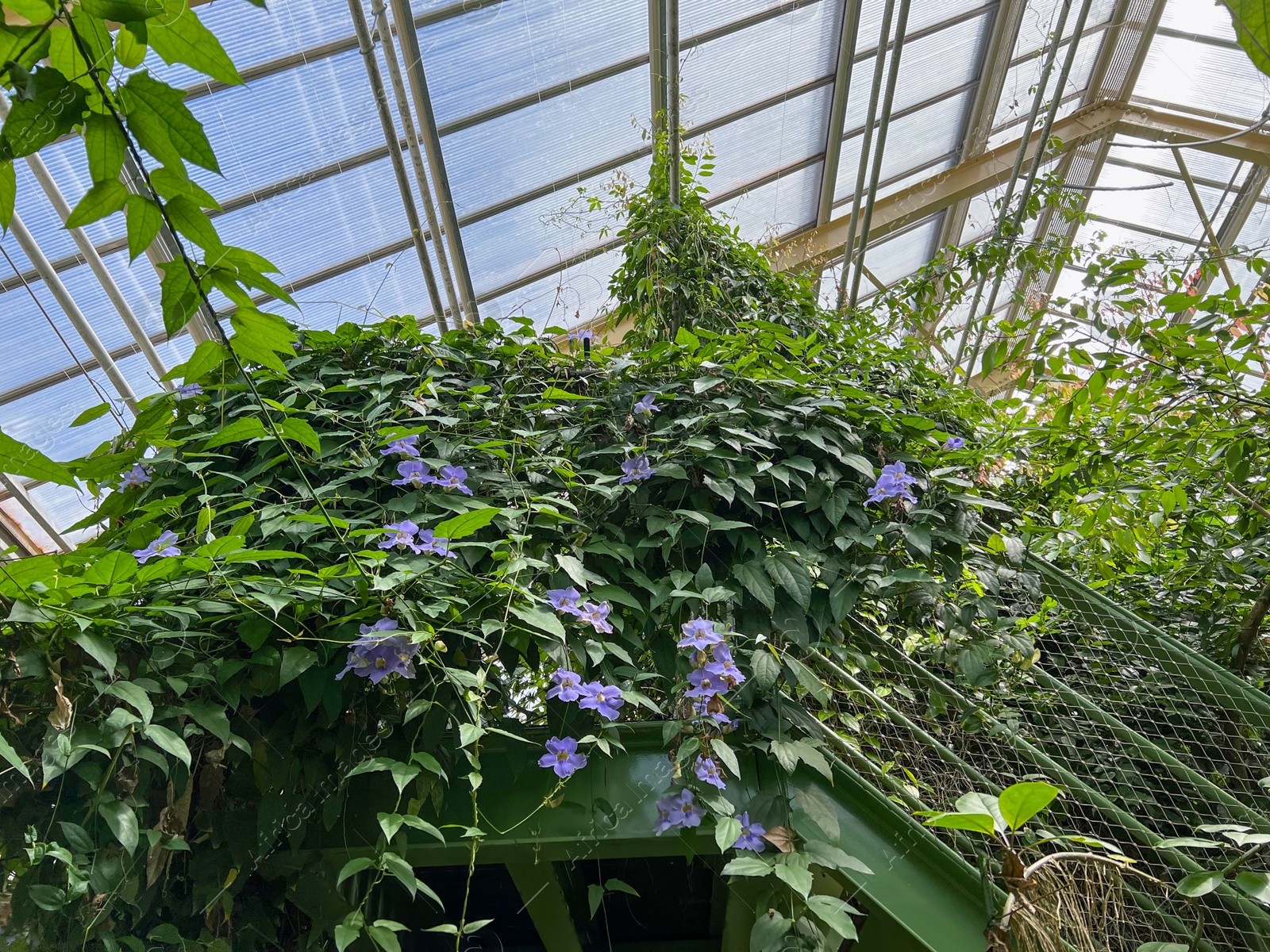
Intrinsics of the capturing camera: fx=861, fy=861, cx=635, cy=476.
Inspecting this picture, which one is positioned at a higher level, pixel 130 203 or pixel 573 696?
pixel 130 203

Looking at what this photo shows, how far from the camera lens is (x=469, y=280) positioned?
425cm

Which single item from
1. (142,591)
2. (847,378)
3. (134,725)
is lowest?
(134,725)

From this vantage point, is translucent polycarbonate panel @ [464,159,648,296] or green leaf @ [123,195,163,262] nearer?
green leaf @ [123,195,163,262]

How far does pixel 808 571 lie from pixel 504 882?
897 millimetres

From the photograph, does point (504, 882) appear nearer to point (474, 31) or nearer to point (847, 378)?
point (847, 378)

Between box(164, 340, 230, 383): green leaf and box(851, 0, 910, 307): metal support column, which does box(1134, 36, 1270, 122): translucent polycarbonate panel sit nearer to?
box(851, 0, 910, 307): metal support column

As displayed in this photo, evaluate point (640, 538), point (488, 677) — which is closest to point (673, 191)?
point (640, 538)

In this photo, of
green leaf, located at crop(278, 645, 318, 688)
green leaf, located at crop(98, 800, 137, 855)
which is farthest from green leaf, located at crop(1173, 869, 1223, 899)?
green leaf, located at crop(98, 800, 137, 855)

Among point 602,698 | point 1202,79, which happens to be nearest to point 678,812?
point 602,698

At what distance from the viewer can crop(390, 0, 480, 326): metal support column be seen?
3227 mm

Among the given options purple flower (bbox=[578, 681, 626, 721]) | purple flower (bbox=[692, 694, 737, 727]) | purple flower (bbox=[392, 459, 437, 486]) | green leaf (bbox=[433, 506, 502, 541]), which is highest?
purple flower (bbox=[392, 459, 437, 486])

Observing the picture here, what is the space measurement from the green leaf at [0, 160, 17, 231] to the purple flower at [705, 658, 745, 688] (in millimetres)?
939

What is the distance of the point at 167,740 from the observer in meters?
0.95

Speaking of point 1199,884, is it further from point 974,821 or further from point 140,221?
point 140,221
